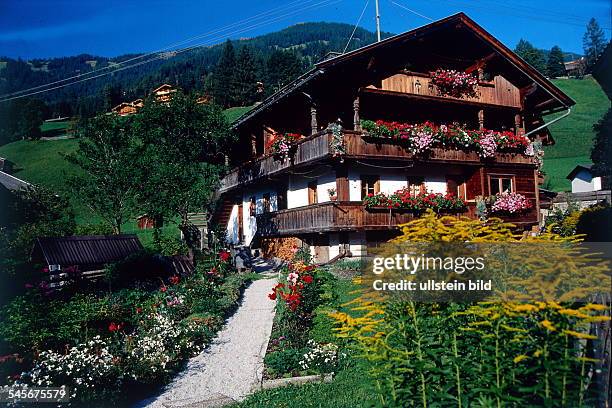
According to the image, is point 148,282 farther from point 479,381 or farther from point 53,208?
point 53,208

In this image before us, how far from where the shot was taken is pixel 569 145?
37.2 metres

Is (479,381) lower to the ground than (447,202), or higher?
lower

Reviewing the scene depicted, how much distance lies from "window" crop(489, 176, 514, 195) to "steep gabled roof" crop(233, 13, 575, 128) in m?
4.89

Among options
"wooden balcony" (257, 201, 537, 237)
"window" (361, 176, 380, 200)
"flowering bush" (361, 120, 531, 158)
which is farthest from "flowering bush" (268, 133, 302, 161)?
"flowering bush" (361, 120, 531, 158)

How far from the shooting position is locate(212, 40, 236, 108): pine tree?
89.4m

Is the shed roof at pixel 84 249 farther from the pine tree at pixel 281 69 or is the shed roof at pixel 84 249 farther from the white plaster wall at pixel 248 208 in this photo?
the pine tree at pixel 281 69

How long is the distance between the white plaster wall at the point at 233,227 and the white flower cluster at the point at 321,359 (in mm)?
23672

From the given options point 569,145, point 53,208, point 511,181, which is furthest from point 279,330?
point 569,145

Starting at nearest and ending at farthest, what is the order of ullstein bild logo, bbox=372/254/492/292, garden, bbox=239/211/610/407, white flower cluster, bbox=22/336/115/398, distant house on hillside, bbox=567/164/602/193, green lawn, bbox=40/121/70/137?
1. garden, bbox=239/211/610/407
2. ullstein bild logo, bbox=372/254/492/292
3. white flower cluster, bbox=22/336/115/398
4. distant house on hillside, bbox=567/164/602/193
5. green lawn, bbox=40/121/70/137

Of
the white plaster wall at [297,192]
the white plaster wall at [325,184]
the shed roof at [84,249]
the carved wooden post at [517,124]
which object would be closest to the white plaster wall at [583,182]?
the carved wooden post at [517,124]

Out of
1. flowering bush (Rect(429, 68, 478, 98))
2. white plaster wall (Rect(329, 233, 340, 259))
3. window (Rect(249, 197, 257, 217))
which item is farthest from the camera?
window (Rect(249, 197, 257, 217))

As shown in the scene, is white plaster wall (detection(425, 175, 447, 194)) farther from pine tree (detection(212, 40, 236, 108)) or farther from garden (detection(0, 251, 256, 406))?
pine tree (detection(212, 40, 236, 108))

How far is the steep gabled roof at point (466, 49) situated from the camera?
1928 centimetres

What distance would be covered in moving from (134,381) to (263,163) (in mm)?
17130
